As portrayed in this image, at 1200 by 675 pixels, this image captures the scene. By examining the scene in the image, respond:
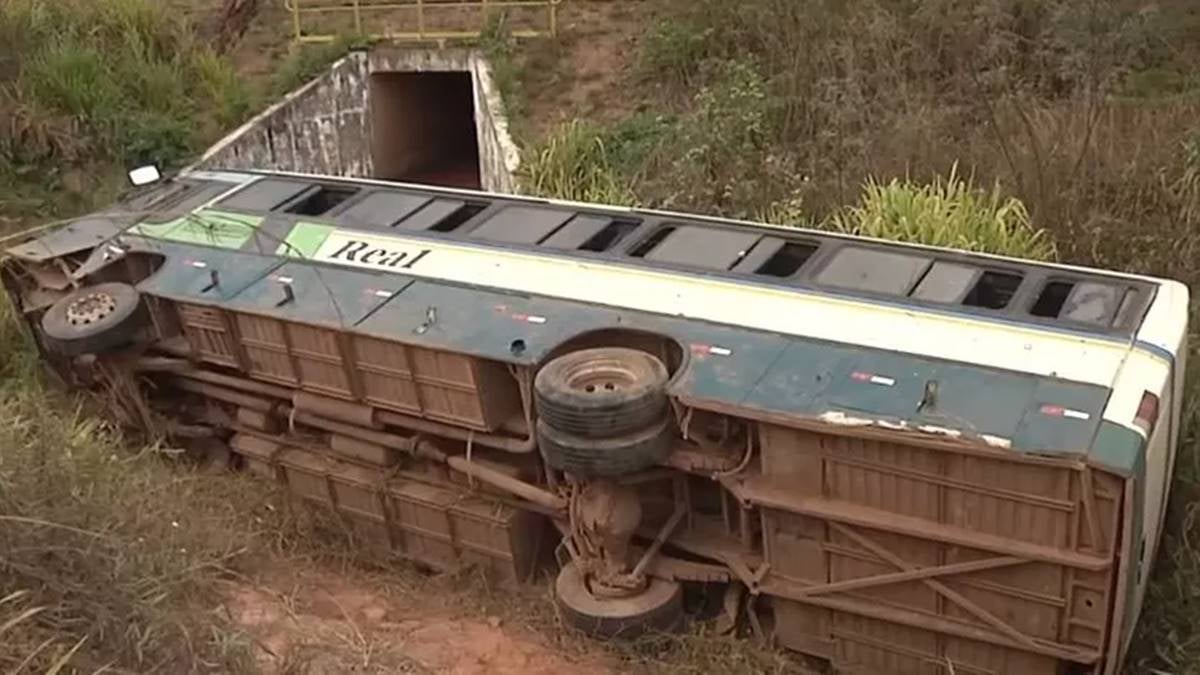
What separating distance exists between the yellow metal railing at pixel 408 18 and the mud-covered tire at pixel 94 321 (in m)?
6.61

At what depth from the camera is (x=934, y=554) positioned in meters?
5.85

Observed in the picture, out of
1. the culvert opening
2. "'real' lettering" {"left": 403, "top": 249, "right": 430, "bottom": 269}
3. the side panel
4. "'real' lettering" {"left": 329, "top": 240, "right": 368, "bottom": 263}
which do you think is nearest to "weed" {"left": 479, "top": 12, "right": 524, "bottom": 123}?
the culvert opening

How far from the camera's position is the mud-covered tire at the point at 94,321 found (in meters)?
8.11

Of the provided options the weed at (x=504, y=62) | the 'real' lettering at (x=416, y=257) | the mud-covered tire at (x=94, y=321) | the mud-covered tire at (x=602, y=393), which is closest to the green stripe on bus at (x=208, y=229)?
the mud-covered tire at (x=94, y=321)

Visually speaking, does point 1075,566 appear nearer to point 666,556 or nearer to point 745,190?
point 666,556

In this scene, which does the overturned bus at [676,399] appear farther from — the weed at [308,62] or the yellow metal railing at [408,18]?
the yellow metal railing at [408,18]

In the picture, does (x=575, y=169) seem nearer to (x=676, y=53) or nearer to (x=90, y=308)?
(x=676, y=53)

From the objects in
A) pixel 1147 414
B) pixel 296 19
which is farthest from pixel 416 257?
pixel 296 19

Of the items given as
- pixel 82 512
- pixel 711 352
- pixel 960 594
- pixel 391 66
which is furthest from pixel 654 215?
pixel 391 66

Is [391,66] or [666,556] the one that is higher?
[391,66]

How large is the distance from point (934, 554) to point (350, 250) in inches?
161

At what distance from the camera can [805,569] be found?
6246 millimetres

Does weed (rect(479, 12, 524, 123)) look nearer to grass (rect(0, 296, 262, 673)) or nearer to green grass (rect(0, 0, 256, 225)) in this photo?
green grass (rect(0, 0, 256, 225))

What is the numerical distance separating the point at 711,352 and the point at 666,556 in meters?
1.14
